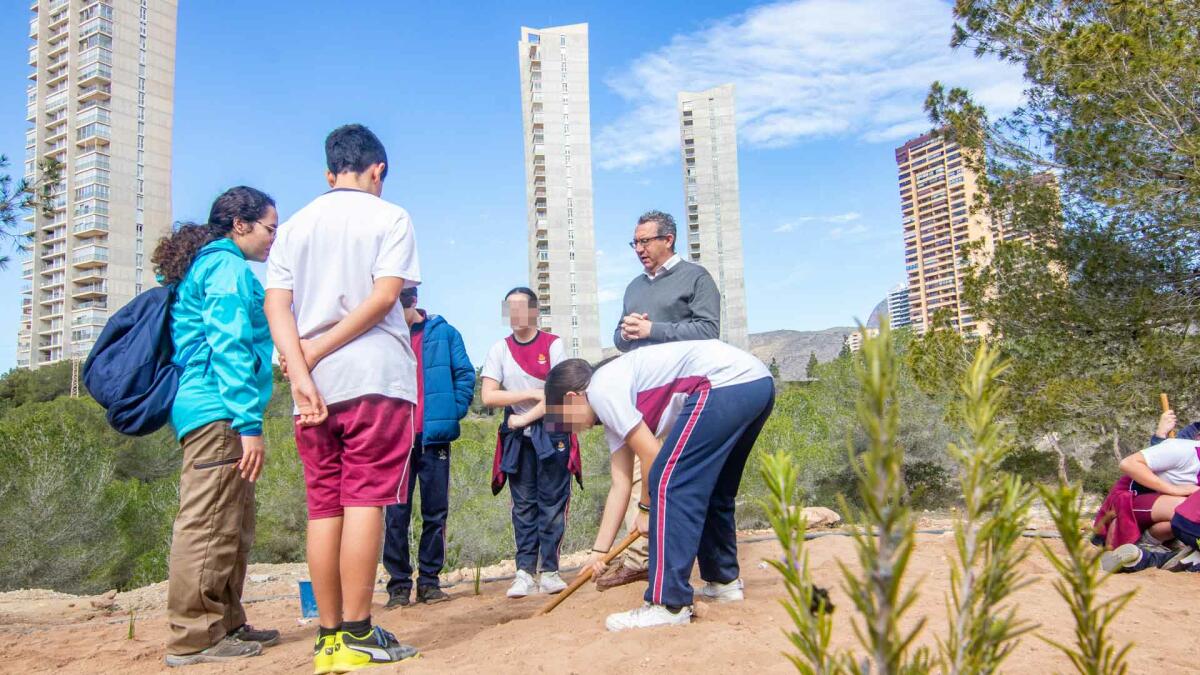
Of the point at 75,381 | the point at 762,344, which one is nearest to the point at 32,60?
the point at 75,381

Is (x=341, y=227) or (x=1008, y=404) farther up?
(x=341, y=227)

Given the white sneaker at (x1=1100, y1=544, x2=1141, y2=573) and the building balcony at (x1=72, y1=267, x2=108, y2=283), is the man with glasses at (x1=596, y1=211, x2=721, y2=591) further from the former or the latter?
the building balcony at (x1=72, y1=267, x2=108, y2=283)

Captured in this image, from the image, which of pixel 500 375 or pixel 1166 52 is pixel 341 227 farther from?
pixel 1166 52

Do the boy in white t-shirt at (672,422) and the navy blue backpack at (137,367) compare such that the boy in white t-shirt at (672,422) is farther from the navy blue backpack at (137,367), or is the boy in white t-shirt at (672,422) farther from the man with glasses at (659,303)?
the navy blue backpack at (137,367)

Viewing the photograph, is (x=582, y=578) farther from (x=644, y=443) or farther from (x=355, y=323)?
Result: (x=355, y=323)

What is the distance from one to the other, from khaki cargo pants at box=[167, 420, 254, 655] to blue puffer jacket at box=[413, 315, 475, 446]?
4.85 ft

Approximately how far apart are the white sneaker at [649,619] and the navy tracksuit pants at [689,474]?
0.04 m

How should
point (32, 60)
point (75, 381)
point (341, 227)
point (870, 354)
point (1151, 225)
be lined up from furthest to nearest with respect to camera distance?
point (32, 60)
point (75, 381)
point (1151, 225)
point (341, 227)
point (870, 354)

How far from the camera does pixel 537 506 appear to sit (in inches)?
187

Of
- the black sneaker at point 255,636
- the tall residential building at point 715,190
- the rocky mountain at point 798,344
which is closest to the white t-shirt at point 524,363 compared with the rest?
the black sneaker at point 255,636

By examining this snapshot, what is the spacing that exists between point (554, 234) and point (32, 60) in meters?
41.7

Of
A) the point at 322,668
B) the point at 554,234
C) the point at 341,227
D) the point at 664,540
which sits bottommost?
the point at 322,668

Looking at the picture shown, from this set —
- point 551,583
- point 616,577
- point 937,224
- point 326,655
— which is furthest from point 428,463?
point 937,224

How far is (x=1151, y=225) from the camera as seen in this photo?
29.8ft
